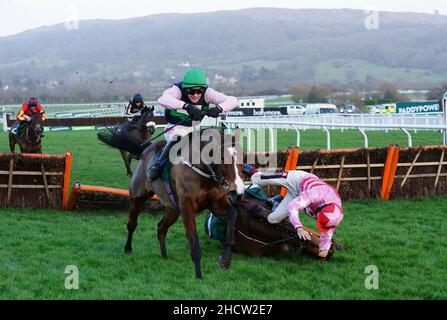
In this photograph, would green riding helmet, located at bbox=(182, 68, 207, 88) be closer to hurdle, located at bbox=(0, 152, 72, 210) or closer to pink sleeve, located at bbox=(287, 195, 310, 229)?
pink sleeve, located at bbox=(287, 195, 310, 229)

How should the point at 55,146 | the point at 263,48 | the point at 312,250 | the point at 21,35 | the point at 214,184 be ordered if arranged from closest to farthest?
the point at 214,184
the point at 312,250
the point at 55,146
the point at 263,48
the point at 21,35

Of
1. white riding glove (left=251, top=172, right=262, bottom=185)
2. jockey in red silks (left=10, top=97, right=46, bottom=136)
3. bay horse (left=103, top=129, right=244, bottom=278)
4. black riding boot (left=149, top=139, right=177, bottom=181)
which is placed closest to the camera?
bay horse (left=103, top=129, right=244, bottom=278)

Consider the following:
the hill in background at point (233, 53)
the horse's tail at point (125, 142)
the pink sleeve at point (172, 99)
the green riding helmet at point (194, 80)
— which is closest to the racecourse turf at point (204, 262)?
the horse's tail at point (125, 142)

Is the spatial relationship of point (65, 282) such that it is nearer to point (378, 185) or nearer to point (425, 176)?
point (378, 185)

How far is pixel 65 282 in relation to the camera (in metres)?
5.32

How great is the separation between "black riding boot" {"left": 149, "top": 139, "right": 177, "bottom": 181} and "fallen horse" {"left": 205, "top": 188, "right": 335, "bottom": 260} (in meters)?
0.93

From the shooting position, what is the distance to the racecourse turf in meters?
5.06

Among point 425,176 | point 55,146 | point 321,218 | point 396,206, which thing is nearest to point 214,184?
point 321,218

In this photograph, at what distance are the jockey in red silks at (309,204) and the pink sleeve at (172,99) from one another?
117 centimetres

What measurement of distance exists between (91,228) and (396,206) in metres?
4.49

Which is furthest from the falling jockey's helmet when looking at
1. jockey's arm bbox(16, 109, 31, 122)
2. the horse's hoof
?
the horse's hoof

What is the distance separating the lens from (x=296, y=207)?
581 centimetres

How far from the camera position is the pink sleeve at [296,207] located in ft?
18.9

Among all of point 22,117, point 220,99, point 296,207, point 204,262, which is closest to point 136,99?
point 22,117
